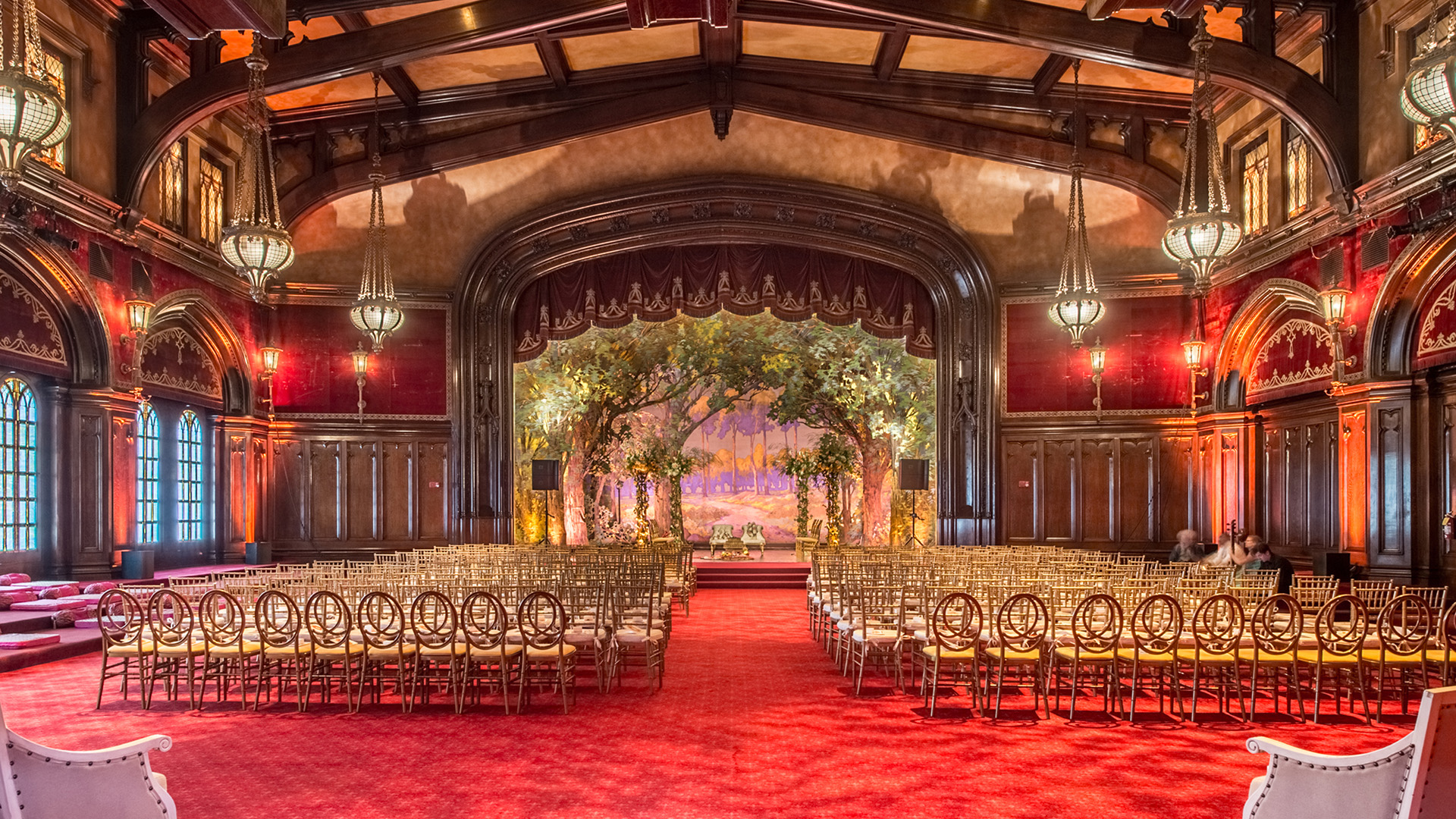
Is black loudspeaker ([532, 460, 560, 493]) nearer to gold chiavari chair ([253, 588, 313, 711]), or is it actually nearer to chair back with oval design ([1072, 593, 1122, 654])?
gold chiavari chair ([253, 588, 313, 711])

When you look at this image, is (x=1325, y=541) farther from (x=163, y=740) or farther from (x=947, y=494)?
(x=163, y=740)

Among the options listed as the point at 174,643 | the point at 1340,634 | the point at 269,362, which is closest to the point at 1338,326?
the point at 1340,634

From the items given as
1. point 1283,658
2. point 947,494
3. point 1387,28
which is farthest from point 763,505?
point 1283,658

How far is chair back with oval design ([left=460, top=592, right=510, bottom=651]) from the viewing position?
7.14 m

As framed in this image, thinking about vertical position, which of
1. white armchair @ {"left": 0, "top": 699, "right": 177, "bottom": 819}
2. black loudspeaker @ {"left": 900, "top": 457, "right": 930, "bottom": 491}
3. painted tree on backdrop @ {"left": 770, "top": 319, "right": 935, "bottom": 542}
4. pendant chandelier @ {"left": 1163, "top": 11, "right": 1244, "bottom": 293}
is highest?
pendant chandelier @ {"left": 1163, "top": 11, "right": 1244, "bottom": 293}

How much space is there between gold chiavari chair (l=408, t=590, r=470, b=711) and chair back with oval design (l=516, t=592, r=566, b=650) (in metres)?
0.42

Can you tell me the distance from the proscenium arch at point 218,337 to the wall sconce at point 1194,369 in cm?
1486

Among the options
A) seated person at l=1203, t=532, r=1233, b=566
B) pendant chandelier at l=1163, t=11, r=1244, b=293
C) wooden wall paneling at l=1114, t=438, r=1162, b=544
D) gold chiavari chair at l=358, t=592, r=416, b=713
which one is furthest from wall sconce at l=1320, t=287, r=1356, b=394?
gold chiavari chair at l=358, t=592, r=416, b=713

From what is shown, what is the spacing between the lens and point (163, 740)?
136 inches

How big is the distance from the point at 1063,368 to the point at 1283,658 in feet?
38.9

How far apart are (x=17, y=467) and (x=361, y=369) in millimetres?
6101

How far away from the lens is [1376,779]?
3.11 metres

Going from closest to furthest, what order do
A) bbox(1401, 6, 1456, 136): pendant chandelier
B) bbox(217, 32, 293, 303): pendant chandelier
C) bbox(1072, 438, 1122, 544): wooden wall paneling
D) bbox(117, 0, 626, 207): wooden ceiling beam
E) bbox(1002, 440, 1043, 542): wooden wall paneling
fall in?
bbox(1401, 6, 1456, 136): pendant chandelier < bbox(217, 32, 293, 303): pendant chandelier < bbox(117, 0, 626, 207): wooden ceiling beam < bbox(1072, 438, 1122, 544): wooden wall paneling < bbox(1002, 440, 1043, 542): wooden wall paneling

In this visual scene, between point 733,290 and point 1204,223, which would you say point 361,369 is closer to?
point 733,290
